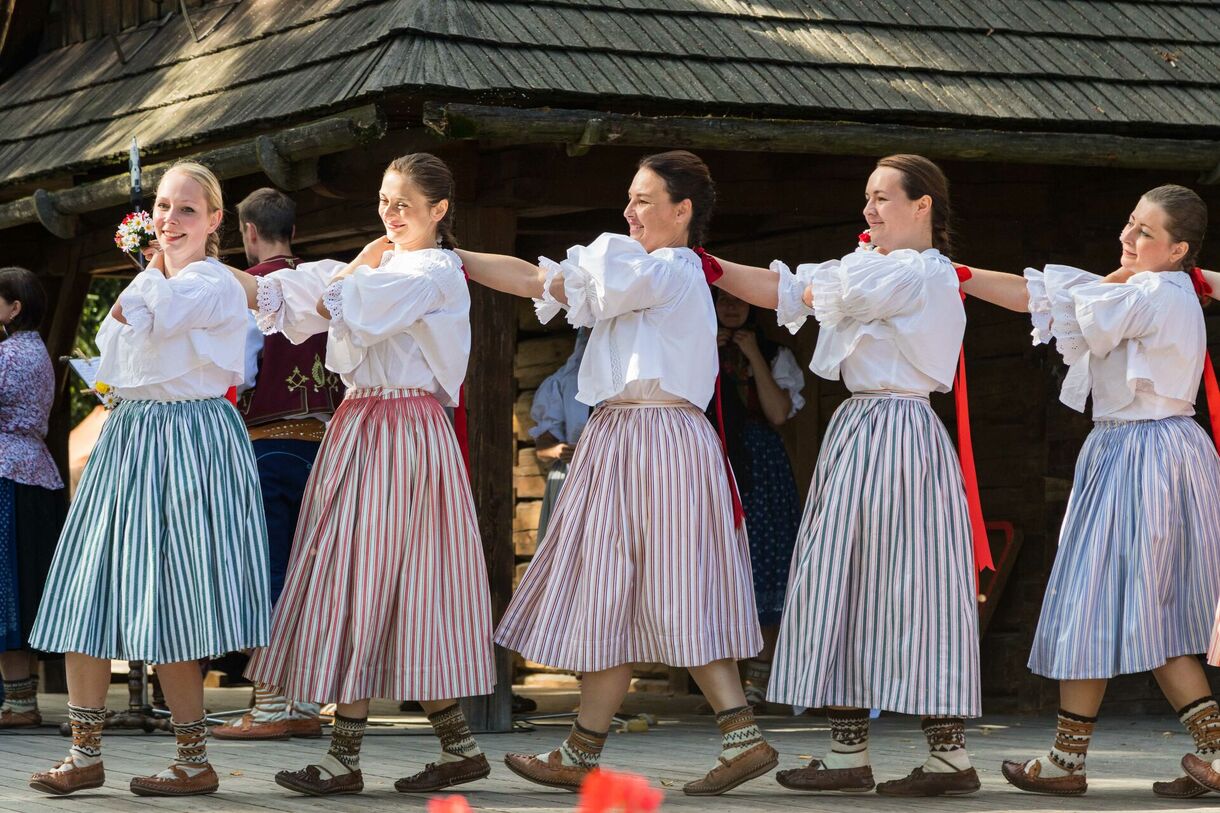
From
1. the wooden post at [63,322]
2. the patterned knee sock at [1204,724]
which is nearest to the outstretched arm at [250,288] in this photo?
the patterned knee sock at [1204,724]

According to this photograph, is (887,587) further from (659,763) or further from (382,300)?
(382,300)

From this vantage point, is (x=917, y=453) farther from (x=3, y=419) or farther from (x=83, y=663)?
(x=3, y=419)

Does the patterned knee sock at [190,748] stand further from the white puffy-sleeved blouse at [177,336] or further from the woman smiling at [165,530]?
the white puffy-sleeved blouse at [177,336]

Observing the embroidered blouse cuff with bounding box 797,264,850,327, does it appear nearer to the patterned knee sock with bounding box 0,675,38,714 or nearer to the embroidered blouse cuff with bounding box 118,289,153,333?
the embroidered blouse cuff with bounding box 118,289,153,333

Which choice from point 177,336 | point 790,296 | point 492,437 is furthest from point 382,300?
point 492,437

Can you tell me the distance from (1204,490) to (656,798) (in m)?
3.57

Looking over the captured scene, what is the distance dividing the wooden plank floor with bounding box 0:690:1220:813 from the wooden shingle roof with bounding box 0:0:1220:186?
2315mm

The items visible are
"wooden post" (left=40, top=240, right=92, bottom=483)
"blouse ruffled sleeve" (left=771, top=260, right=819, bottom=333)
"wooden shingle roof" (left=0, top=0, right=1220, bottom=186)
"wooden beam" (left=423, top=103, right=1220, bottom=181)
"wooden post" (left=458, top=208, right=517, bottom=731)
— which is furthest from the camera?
"wooden post" (left=40, top=240, right=92, bottom=483)

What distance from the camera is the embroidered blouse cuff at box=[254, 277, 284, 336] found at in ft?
16.7

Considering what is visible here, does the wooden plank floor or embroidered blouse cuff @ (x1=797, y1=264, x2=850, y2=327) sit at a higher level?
embroidered blouse cuff @ (x1=797, y1=264, x2=850, y2=327)

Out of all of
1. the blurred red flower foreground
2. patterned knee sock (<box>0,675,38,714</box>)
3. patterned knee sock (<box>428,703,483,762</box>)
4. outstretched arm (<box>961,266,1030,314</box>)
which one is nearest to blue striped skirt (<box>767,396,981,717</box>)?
outstretched arm (<box>961,266,1030,314</box>)

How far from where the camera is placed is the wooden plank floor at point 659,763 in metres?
4.90

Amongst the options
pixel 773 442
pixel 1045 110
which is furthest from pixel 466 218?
pixel 1045 110

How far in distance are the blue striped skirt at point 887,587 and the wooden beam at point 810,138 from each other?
1909 millimetres
